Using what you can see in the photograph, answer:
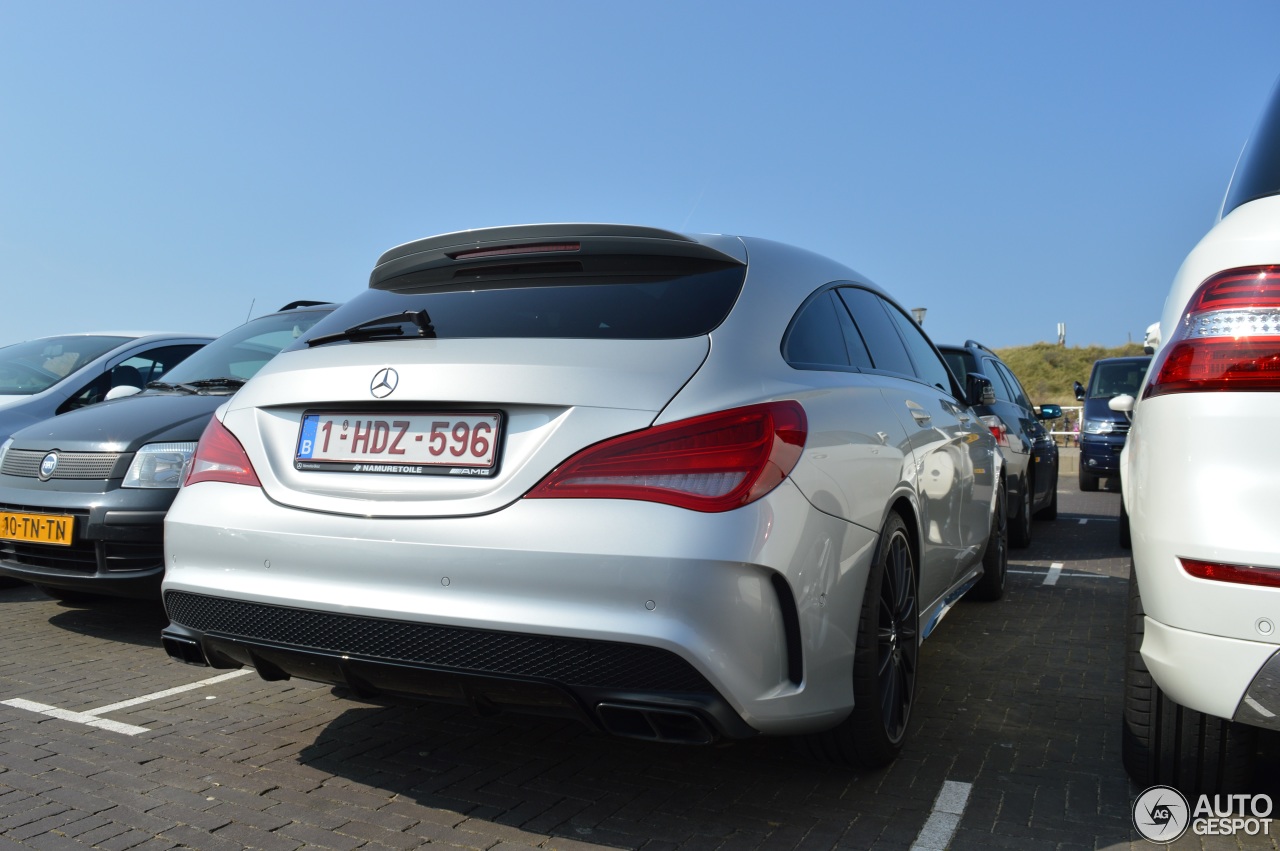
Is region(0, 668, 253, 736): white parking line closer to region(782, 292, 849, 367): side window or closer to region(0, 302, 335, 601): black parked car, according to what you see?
region(0, 302, 335, 601): black parked car

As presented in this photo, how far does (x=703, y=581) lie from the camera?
2.40 meters

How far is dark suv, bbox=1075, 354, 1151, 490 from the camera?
44.4 feet

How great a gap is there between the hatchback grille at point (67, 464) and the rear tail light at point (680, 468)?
3123mm

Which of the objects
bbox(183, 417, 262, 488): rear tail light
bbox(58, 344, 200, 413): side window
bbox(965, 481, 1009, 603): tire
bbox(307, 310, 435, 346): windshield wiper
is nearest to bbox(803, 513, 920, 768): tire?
bbox(307, 310, 435, 346): windshield wiper

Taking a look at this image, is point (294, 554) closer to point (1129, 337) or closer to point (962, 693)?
point (962, 693)

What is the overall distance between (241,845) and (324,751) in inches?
29.5

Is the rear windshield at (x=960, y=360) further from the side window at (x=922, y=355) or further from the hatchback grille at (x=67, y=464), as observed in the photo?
the hatchback grille at (x=67, y=464)

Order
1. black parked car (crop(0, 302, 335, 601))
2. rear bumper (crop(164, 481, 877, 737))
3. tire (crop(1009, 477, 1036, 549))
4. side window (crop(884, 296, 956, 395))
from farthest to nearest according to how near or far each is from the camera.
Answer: tire (crop(1009, 477, 1036, 549)) → black parked car (crop(0, 302, 335, 601)) → side window (crop(884, 296, 956, 395)) → rear bumper (crop(164, 481, 877, 737))

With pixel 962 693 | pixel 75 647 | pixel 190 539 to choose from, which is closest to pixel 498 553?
pixel 190 539

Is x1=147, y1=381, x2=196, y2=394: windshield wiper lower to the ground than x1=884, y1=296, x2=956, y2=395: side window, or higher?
lower

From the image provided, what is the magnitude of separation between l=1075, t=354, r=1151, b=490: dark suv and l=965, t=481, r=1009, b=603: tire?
7843 mm

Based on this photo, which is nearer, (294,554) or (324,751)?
(294,554)

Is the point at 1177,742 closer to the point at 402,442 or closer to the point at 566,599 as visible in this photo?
the point at 566,599

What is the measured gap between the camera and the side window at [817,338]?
9.88 ft
